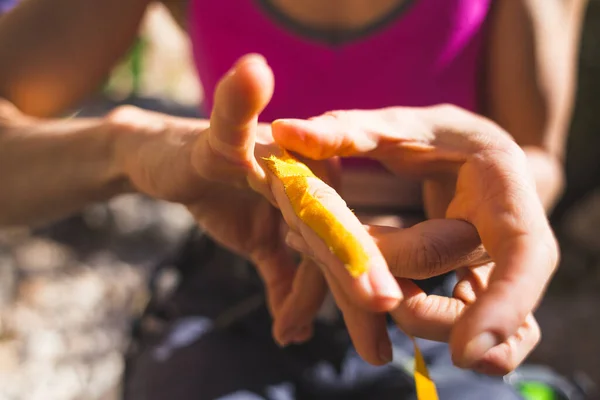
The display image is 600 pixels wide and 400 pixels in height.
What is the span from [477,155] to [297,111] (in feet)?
1.20

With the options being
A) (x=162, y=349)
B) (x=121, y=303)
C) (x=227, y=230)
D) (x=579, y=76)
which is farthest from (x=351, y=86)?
(x=579, y=76)

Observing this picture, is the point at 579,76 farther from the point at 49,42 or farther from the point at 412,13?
the point at 49,42

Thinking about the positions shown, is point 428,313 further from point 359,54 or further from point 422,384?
point 359,54

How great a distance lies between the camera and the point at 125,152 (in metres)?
0.58

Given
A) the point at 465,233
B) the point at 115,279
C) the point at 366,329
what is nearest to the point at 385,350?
the point at 366,329

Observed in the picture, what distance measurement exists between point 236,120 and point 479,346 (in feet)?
0.71

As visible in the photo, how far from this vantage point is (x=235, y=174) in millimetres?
466

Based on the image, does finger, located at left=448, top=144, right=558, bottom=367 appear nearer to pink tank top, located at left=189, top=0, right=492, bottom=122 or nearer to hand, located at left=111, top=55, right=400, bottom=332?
hand, located at left=111, top=55, right=400, bottom=332

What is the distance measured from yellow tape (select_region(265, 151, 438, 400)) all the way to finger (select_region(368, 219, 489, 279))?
52 millimetres

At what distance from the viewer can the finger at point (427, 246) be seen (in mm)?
393

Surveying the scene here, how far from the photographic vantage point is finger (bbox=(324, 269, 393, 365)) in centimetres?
47

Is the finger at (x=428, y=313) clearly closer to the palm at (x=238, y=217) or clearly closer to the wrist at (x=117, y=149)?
the palm at (x=238, y=217)

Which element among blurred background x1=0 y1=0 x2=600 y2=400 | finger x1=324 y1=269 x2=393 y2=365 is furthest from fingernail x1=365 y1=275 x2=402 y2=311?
blurred background x1=0 y1=0 x2=600 y2=400

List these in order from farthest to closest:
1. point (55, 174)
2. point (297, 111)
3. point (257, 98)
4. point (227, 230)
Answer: point (297, 111) → point (55, 174) → point (227, 230) → point (257, 98)
